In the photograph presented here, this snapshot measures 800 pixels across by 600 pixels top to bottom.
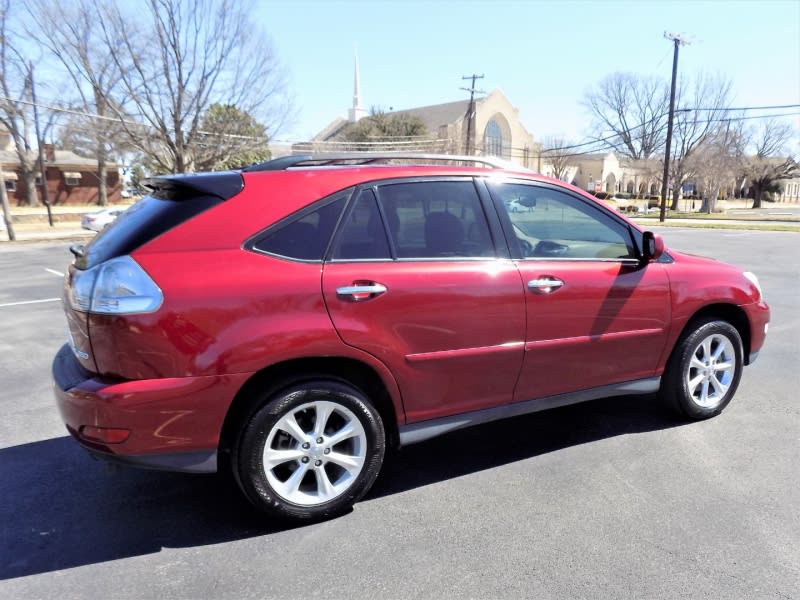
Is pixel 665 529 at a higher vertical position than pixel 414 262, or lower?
lower

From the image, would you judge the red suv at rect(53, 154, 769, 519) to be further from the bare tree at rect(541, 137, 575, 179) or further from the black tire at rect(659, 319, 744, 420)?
the bare tree at rect(541, 137, 575, 179)

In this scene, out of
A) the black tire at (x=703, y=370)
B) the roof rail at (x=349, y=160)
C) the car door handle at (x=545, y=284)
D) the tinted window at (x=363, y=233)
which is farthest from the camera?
the black tire at (x=703, y=370)

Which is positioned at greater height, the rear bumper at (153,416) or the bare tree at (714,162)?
the bare tree at (714,162)

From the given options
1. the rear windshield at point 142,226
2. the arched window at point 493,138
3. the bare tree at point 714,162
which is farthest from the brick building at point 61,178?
the bare tree at point 714,162

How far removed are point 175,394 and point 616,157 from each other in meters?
96.9

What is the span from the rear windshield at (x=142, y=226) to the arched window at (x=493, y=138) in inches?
2852

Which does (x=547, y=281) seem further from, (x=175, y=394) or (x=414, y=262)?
(x=175, y=394)

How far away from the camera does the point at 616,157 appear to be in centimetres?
9012

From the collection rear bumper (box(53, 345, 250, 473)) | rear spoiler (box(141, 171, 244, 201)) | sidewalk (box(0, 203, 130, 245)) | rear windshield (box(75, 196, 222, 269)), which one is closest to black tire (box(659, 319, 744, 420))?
rear bumper (box(53, 345, 250, 473))

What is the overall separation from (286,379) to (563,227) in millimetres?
2192

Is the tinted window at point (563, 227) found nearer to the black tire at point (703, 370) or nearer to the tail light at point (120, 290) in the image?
the black tire at point (703, 370)

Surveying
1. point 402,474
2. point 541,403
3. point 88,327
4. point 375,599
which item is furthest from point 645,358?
point 88,327

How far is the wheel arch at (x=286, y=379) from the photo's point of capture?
8.96 ft

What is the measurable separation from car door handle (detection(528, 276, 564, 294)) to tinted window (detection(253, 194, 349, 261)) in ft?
3.86
